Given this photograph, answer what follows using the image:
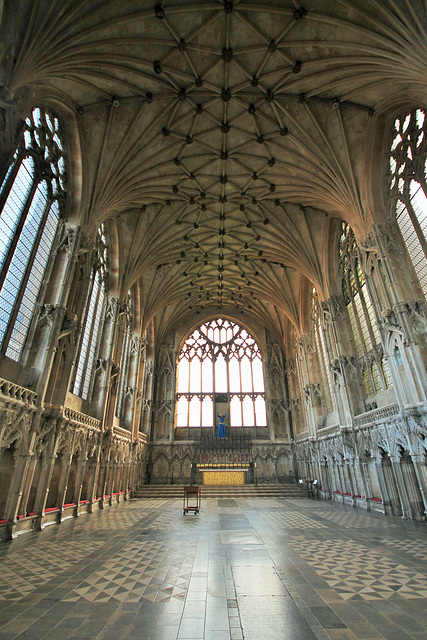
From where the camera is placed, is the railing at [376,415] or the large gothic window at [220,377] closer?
the railing at [376,415]

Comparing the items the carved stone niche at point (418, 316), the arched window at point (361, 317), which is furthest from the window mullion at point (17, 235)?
the arched window at point (361, 317)

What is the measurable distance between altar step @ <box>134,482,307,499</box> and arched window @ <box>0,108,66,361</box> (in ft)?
57.1

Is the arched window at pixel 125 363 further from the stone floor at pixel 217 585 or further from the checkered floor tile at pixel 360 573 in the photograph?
the checkered floor tile at pixel 360 573

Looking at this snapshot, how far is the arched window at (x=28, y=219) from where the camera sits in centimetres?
1084

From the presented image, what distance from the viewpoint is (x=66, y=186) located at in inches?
586

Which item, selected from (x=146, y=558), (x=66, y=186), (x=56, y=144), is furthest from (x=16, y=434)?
(x=56, y=144)

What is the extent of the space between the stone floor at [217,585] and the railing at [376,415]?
4495 mm

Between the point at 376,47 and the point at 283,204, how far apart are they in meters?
9.63

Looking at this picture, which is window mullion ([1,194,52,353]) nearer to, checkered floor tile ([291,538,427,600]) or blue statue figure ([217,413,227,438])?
checkered floor tile ([291,538,427,600])

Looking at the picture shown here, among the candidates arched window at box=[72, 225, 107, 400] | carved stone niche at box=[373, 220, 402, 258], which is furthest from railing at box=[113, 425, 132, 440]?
carved stone niche at box=[373, 220, 402, 258]

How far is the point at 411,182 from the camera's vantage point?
13820mm

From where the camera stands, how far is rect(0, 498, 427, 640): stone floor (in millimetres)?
3988

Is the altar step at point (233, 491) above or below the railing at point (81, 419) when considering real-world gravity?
below

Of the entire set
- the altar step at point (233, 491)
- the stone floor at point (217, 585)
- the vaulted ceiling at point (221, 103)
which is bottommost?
the stone floor at point (217, 585)
